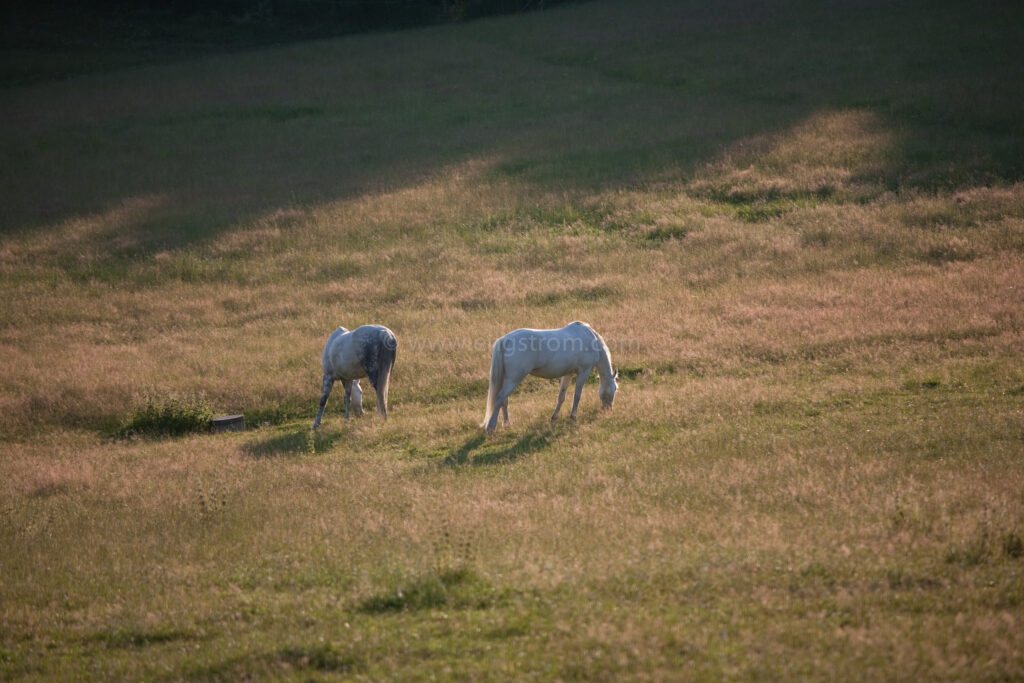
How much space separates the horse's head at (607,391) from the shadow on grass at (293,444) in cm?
489

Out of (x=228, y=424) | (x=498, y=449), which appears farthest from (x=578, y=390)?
(x=228, y=424)

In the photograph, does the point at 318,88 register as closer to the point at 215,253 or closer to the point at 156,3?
the point at 215,253

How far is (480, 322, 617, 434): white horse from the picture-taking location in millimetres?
14570

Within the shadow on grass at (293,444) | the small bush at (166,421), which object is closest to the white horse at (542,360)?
the shadow on grass at (293,444)

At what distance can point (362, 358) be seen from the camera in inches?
634

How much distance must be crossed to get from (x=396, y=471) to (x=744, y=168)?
78.3 feet

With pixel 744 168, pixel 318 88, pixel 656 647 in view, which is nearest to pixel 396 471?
pixel 656 647

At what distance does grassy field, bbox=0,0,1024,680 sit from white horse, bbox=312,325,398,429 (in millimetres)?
783

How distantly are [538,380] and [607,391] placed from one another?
166 inches

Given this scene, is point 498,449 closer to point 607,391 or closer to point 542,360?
point 542,360

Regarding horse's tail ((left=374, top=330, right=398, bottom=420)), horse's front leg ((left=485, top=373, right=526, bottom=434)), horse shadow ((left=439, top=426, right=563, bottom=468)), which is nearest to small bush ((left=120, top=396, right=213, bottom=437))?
horse's tail ((left=374, top=330, right=398, bottom=420))

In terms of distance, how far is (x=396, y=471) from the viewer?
1310cm

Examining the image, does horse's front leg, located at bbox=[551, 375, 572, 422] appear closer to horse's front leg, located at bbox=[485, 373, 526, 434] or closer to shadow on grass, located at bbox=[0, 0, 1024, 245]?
horse's front leg, located at bbox=[485, 373, 526, 434]

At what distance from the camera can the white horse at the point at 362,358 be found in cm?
1609
